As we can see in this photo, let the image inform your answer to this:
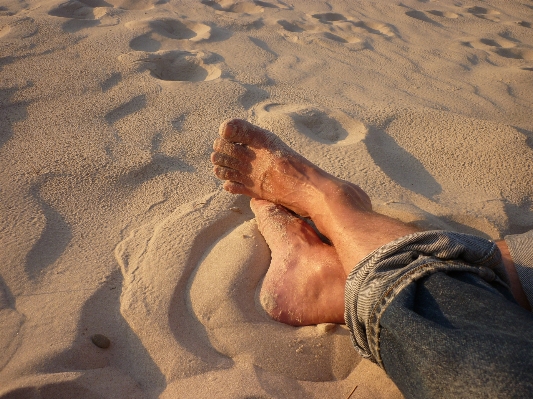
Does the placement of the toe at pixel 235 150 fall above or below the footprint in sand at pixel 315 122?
above

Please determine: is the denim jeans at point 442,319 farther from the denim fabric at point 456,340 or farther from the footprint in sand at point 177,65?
the footprint in sand at point 177,65

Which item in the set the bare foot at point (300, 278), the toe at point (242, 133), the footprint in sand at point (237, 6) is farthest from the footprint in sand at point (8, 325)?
the footprint in sand at point (237, 6)

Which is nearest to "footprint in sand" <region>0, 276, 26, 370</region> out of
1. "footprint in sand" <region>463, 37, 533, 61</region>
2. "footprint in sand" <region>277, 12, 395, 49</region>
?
"footprint in sand" <region>277, 12, 395, 49</region>

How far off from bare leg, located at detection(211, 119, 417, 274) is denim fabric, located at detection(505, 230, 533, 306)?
0.30 meters

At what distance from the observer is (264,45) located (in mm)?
2846

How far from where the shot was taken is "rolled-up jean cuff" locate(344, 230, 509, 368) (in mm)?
875

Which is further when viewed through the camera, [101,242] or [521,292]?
[101,242]

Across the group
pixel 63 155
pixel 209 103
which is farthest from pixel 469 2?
pixel 63 155

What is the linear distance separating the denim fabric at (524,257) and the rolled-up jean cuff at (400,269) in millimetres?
107

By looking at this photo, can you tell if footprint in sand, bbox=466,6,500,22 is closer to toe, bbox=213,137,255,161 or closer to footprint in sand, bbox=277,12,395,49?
footprint in sand, bbox=277,12,395,49

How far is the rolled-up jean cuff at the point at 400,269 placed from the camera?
2.87 feet

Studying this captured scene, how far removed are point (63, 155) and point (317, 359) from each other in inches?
50.4

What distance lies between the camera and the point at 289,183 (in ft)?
5.09

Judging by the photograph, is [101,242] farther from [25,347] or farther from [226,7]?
[226,7]
